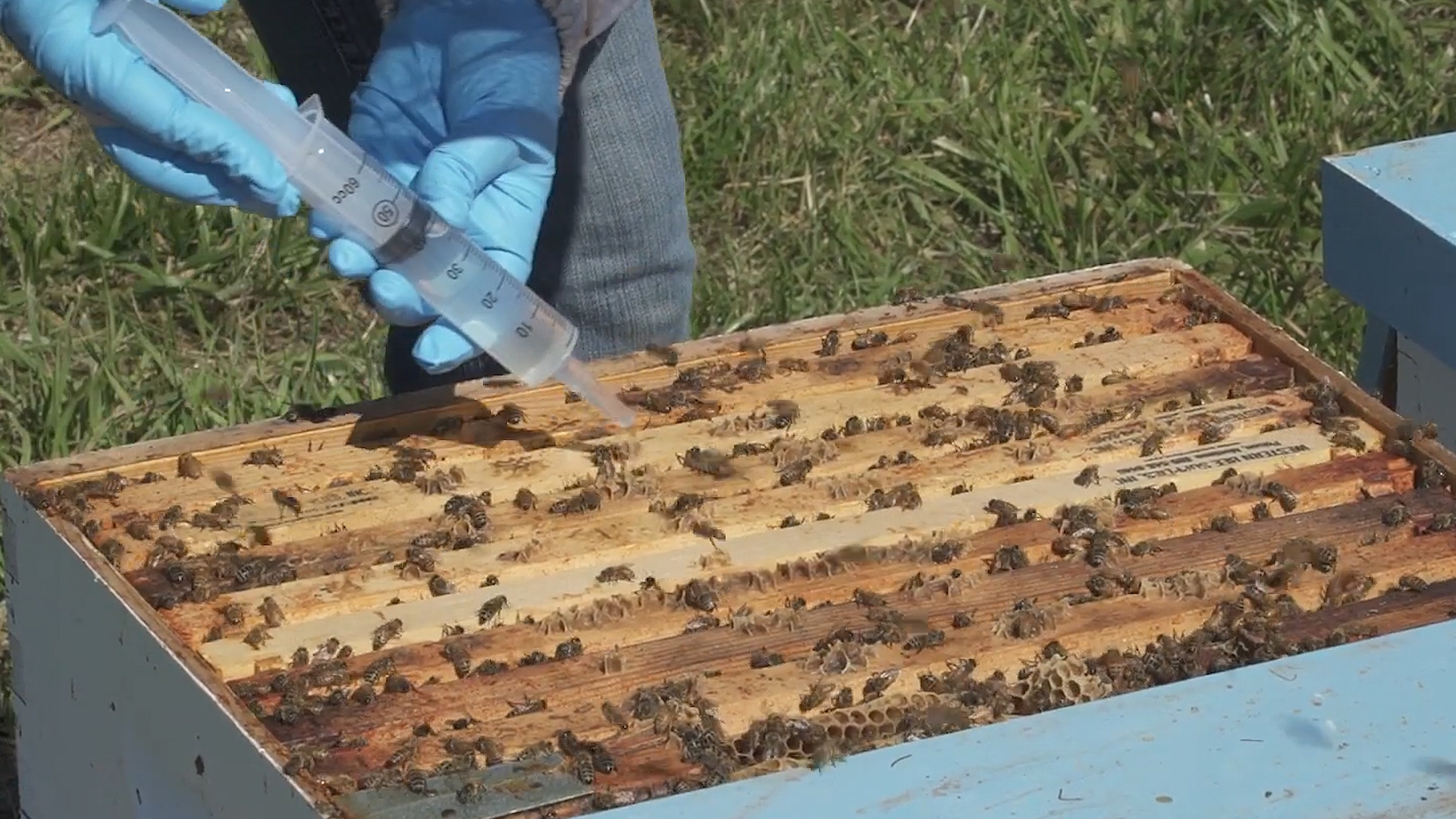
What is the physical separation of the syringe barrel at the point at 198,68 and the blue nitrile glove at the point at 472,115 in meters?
0.27

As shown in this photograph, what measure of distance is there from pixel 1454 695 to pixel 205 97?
1763mm

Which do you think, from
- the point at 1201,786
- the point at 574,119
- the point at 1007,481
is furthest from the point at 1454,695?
the point at 574,119

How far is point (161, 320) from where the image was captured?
538 cm

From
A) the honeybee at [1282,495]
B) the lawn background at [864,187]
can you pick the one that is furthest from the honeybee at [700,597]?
the lawn background at [864,187]

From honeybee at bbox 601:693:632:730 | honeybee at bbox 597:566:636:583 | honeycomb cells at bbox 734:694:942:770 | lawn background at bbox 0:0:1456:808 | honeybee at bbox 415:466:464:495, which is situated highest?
honeybee at bbox 415:466:464:495

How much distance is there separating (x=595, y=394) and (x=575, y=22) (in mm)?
656

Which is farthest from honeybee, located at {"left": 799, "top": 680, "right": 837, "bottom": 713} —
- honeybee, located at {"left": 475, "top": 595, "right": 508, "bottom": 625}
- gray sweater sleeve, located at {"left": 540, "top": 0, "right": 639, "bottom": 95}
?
gray sweater sleeve, located at {"left": 540, "top": 0, "right": 639, "bottom": 95}

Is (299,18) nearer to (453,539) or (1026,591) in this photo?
(453,539)

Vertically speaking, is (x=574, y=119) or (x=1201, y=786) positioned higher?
(x=574, y=119)

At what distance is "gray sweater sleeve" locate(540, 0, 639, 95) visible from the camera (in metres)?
3.29

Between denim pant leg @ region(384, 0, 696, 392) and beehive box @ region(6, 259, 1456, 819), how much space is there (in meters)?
0.77

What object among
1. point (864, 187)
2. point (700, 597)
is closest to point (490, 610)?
point (700, 597)

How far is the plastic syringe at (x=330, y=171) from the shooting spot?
2734mm

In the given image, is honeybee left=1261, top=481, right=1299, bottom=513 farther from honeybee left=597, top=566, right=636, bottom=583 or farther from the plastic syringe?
the plastic syringe
